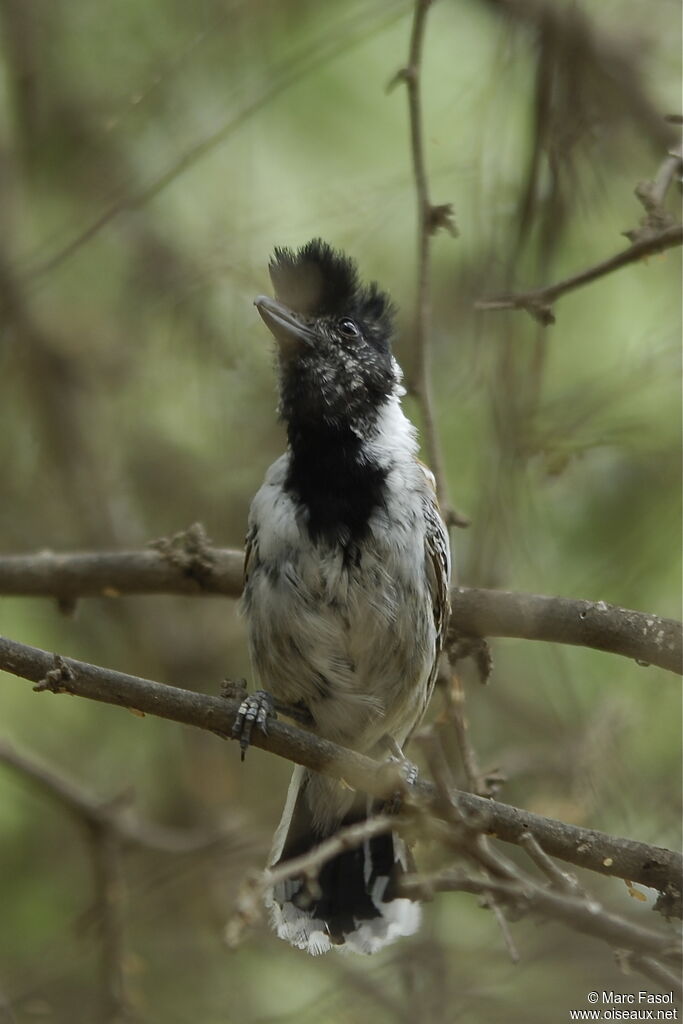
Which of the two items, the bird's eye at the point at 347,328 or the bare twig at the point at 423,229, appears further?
the bird's eye at the point at 347,328

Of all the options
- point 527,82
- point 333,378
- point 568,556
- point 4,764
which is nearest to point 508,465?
point 333,378

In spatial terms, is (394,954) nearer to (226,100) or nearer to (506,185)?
(506,185)

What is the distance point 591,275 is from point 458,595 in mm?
1067

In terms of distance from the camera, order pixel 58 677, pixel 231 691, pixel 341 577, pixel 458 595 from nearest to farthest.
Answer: pixel 58 677 < pixel 231 691 < pixel 341 577 < pixel 458 595

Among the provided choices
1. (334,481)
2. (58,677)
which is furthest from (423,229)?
(58,677)

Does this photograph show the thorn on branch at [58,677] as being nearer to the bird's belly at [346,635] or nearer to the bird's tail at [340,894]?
the bird's belly at [346,635]

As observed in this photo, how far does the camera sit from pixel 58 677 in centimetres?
271

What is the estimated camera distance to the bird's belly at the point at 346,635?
3.59m

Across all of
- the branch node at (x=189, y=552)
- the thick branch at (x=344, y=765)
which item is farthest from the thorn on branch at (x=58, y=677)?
the branch node at (x=189, y=552)

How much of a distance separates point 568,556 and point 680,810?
1154 mm

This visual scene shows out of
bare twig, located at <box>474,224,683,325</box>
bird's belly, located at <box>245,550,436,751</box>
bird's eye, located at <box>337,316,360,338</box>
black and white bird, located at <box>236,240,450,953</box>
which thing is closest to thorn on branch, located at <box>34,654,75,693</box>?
black and white bird, located at <box>236,240,450,953</box>

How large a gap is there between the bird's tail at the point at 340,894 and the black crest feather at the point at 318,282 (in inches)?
61.5

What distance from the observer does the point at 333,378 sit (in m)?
3.99

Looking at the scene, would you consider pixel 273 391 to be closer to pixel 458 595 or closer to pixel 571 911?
pixel 458 595
